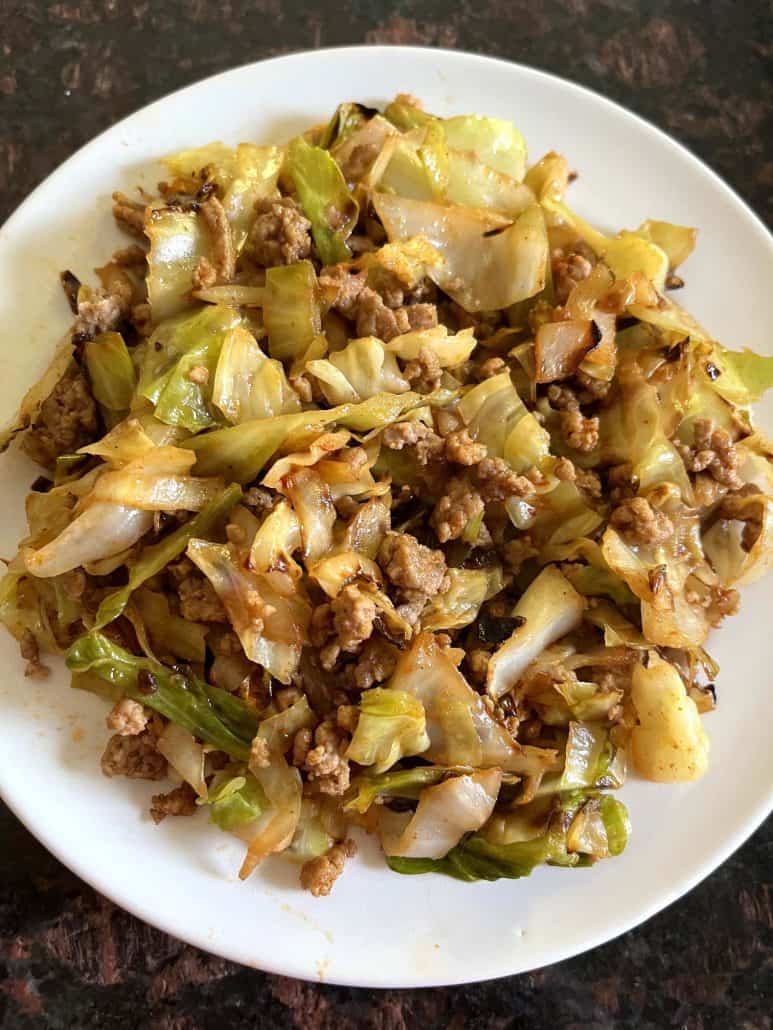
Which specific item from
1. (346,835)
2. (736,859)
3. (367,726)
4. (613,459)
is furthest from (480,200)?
(736,859)

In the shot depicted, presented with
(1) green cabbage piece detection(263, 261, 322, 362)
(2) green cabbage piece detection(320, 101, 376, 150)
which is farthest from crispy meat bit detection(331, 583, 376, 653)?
(2) green cabbage piece detection(320, 101, 376, 150)

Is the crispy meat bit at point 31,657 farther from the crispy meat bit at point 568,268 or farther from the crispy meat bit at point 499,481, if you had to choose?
the crispy meat bit at point 568,268

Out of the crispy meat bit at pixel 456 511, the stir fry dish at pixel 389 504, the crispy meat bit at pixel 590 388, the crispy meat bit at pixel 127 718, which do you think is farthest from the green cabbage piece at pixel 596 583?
the crispy meat bit at pixel 127 718

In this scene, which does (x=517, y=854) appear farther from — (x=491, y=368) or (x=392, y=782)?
(x=491, y=368)

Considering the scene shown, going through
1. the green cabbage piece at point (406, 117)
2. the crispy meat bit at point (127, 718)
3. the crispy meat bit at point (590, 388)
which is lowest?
the crispy meat bit at point (127, 718)

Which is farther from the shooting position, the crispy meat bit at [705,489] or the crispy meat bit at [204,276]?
the crispy meat bit at [705,489]

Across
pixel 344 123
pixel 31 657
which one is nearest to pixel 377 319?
pixel 344 123

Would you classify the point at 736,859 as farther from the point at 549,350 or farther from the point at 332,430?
the point at 332,430

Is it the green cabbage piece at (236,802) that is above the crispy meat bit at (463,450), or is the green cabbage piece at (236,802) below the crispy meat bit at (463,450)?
below
